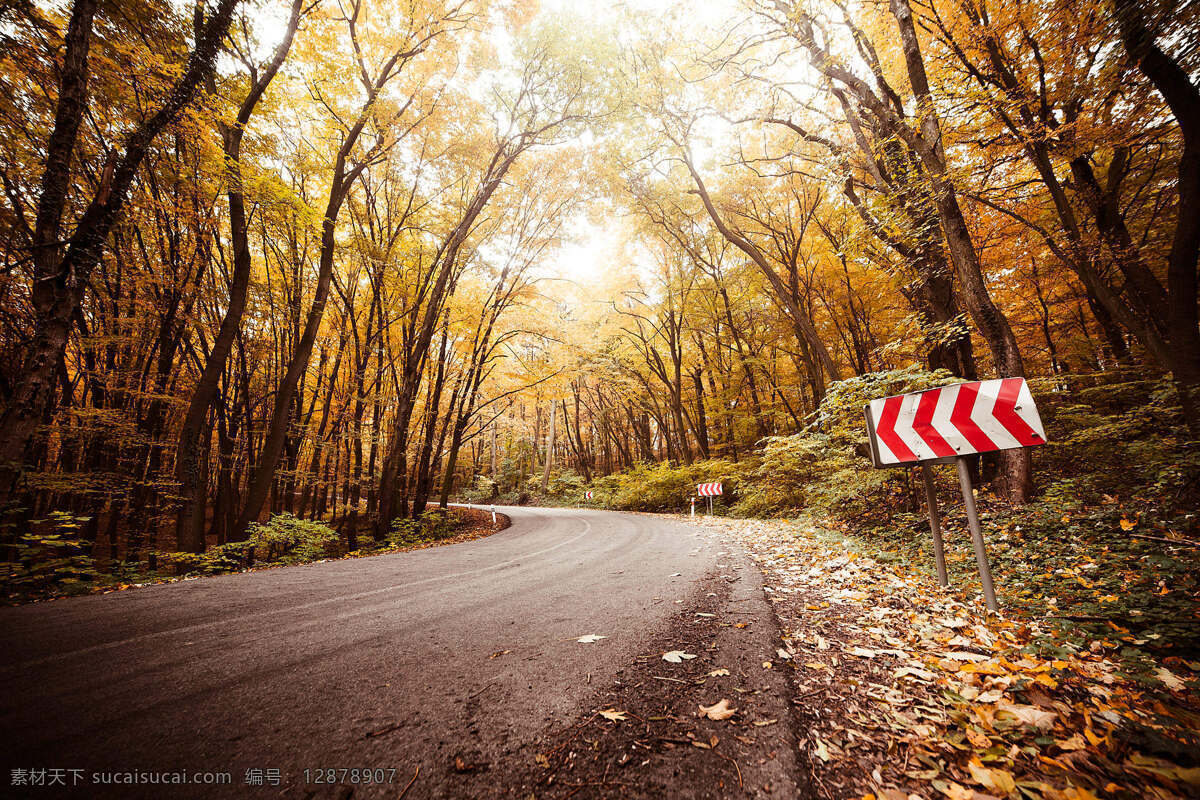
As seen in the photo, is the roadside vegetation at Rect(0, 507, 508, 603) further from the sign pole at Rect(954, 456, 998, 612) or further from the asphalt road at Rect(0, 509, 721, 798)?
the sign pole at Rect(954, 456, 998, 612)

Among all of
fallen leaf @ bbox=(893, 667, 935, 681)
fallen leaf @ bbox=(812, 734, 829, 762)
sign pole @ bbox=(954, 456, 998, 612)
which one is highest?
sign pole @ bbox=(954, 456, 998, 612)

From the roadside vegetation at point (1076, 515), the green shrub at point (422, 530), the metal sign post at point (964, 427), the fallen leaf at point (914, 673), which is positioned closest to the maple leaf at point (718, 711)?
the fallen leaf at point (914, 673)

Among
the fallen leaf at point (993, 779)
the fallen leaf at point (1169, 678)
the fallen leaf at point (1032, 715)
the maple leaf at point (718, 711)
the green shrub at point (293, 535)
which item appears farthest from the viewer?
the green shrub at point (293, 535)

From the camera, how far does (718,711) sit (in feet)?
5.98

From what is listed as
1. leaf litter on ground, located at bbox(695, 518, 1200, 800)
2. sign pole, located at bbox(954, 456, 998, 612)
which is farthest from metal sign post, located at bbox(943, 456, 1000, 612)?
leaf litter on ground, located at bbox(695, 518, 1200, 800)

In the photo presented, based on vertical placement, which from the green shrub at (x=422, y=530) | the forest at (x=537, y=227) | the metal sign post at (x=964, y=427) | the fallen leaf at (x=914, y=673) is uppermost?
the forest at (x=537, y=227)

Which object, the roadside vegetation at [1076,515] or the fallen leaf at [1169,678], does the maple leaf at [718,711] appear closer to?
the fallen leaf at [1169,678]

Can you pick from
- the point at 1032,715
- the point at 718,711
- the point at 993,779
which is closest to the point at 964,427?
the point at 1032,715

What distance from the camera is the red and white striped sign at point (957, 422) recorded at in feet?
9.45

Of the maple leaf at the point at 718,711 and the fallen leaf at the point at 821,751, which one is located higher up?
the maple leaf at the point at 718,711

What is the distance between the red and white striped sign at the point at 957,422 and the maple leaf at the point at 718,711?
2.58 meters

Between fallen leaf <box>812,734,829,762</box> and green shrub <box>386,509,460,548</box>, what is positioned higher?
fallen leaf <box>812,734,829,762</box>

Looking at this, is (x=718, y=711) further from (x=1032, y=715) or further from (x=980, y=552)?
(x=980, y=552)

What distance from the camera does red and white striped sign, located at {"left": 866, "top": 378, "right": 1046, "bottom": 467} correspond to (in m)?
2.88
